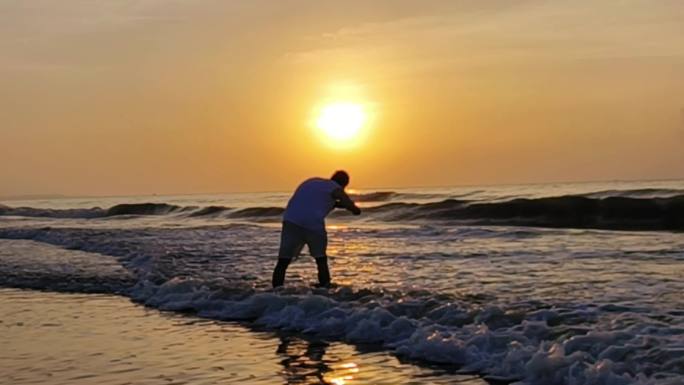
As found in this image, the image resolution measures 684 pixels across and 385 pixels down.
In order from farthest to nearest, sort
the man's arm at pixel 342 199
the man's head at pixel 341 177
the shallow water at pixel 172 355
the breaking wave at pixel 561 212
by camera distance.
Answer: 1. the breaking wave at pixel 561 212
2. the man's head at pixel 341 177
3. the man's arm at pixel 342 199
4. the shallow water at pixel 172 355

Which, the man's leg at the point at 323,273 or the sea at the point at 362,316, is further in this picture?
the man's leg at the point at 323,273

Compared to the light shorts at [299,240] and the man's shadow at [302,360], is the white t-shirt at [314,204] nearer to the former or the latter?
the light shorts at [299,240]

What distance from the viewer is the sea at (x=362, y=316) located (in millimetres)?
7293

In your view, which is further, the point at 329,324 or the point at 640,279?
the point at 640,279

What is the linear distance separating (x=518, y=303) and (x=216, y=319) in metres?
3.65

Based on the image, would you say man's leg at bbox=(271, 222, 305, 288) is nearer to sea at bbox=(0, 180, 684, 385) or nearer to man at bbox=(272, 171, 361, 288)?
man at bbox=(272, 171, 361, 288)

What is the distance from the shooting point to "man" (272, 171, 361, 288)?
11750 mm

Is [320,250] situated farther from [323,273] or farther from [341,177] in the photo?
[341,177]

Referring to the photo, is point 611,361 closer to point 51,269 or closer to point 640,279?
point 640,279

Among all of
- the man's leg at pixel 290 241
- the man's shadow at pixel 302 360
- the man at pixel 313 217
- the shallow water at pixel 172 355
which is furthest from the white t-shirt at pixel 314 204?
the man's shadow at pixel 302 360

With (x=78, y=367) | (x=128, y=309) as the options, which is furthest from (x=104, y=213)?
(x=78, y=367)

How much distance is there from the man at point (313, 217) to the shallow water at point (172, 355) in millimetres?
1775

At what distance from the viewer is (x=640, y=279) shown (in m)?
12.2

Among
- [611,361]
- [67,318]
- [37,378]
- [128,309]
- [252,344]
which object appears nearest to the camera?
[611,361]
